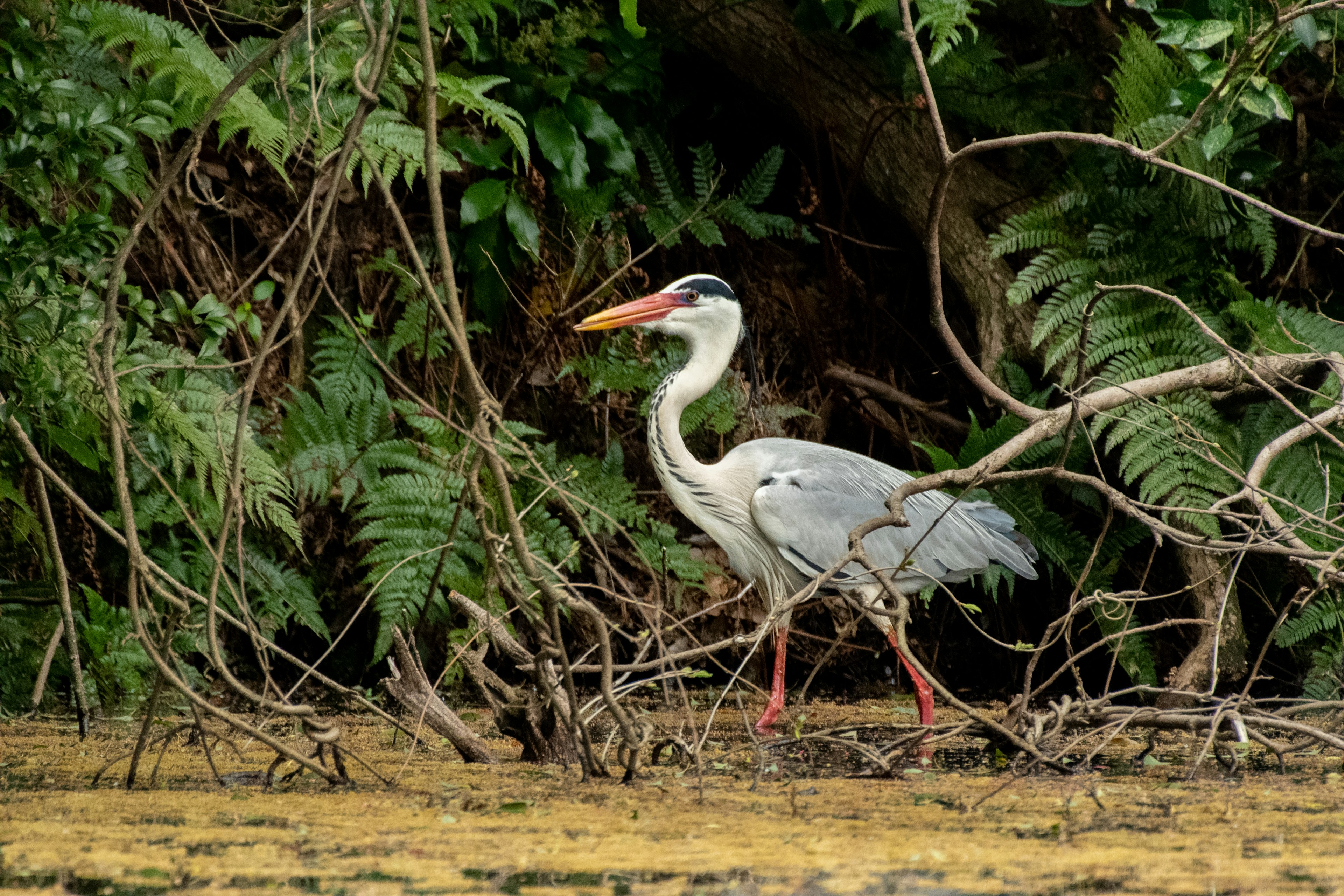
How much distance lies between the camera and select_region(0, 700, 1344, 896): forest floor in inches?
67.6

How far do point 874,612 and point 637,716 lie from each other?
22.5 inches

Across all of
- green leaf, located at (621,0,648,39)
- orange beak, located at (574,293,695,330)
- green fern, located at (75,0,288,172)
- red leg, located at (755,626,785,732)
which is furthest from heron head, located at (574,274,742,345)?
green fern, located at (75,0,288,172)

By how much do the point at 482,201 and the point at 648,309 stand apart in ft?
Answer: 2.80

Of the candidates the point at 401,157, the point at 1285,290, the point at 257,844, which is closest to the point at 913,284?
the point at 1285,290

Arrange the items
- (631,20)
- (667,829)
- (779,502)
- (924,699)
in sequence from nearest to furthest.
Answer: (667,829)
(924,699)
(779,502)
(631,20)

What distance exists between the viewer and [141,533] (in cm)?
420

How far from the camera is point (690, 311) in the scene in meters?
4.60

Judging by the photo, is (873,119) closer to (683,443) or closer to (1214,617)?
(683,443)

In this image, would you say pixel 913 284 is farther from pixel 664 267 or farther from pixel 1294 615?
pixel 1294 615

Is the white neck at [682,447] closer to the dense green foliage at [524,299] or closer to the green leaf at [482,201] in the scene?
the dense green foliage at [524,299]

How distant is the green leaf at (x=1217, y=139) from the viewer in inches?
148

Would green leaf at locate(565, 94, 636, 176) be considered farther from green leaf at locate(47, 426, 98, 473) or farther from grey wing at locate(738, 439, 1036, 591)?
green leaf at locate(47, 426, 98, 473)

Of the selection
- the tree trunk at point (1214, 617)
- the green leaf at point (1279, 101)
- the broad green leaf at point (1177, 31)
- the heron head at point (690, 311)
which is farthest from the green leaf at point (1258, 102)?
the heron head at point (690, 311)

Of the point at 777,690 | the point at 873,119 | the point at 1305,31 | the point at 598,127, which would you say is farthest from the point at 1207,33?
the point at 777,690
